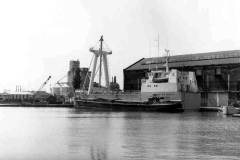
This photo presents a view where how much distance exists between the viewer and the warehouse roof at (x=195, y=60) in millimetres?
84188

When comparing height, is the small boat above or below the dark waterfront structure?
below

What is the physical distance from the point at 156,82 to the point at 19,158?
2319 inches

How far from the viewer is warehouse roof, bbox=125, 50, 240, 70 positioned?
276 feet

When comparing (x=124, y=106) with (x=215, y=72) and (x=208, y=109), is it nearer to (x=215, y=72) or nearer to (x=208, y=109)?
(x=208, y=109)

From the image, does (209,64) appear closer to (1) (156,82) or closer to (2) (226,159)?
(1) (156,82)

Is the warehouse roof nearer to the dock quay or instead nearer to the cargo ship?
the cargo ship

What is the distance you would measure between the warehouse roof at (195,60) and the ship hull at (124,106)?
1773 cm

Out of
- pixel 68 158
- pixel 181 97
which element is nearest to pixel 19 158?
pixel 68 158

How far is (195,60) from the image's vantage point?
296ft

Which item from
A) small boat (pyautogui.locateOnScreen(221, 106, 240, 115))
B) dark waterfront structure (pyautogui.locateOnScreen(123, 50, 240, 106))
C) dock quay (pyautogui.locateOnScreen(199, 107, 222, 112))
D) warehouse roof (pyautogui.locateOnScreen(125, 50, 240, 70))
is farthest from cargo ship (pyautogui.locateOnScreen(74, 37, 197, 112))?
small boat (pyautogui.locateOnScreen(221, 106, 240, 115))

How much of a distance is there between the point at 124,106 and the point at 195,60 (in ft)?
75.0

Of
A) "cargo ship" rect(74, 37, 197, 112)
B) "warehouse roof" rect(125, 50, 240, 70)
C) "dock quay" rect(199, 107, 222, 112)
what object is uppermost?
"warehouse roof" rect(125, 50, 240, 70)

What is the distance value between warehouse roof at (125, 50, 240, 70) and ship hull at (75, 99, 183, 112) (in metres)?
17.7

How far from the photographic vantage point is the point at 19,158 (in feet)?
58.9
